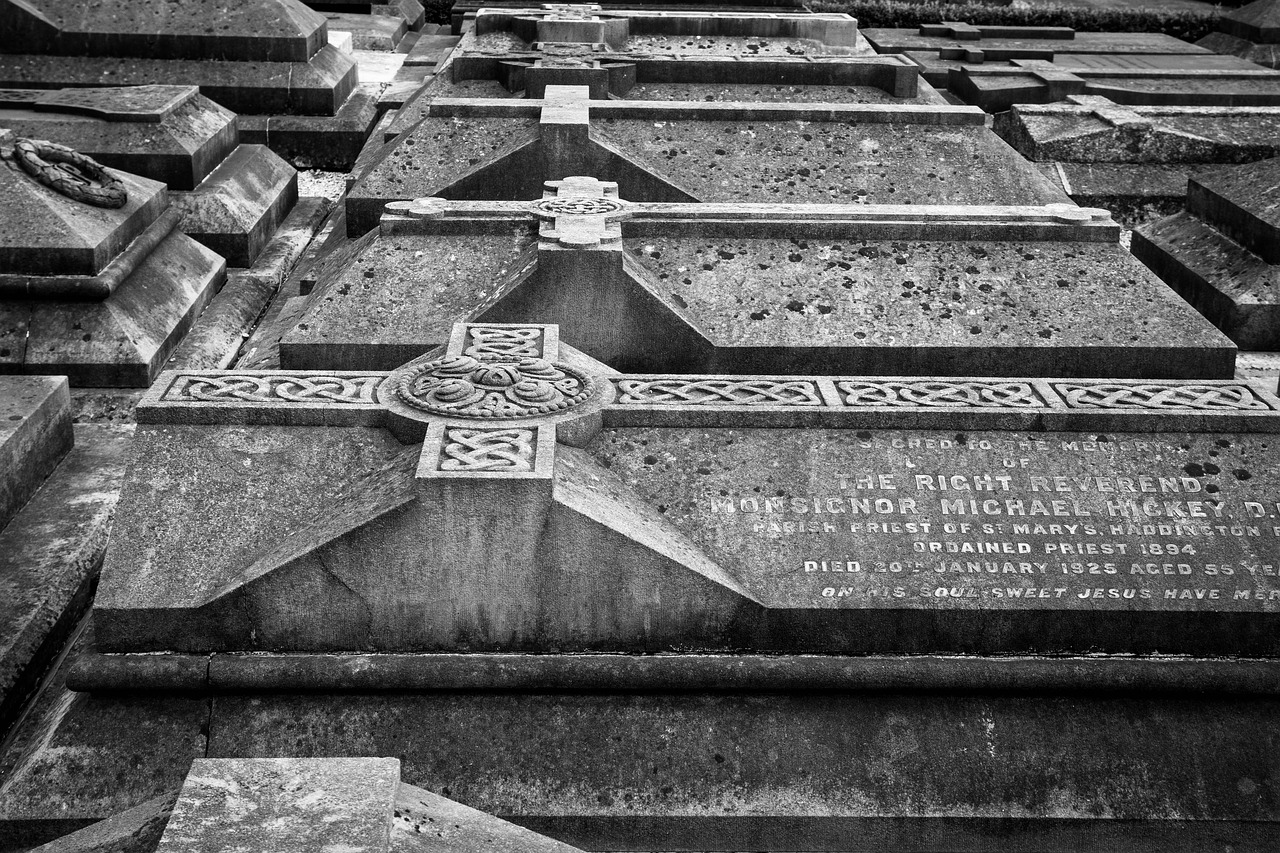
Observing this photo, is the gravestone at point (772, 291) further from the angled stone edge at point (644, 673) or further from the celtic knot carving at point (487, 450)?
the angled stone edge at point (644, 673)

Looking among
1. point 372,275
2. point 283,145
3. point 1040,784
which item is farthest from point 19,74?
point 1040,784

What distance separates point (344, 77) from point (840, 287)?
6.92 metres

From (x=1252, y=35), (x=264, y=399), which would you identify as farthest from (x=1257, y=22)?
(x=264, y=399)

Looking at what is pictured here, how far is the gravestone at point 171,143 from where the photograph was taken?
8.17 meters

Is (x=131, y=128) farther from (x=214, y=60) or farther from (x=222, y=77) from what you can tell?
(x=214, y=60)

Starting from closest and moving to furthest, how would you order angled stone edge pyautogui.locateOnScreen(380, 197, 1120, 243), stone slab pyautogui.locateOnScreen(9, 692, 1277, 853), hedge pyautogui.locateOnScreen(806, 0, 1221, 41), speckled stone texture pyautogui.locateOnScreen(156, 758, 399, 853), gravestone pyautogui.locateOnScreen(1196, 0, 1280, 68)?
speckled stone texture pyautogui.locateOnScreen(156, 758, 399, 853) < stone slab pyautogui.locateOnScreen(9, 692, 1277, 853) < angled stone edge pyautogui.locateOnScreen(380, 197, 1120, 243) < gravestone pyautogui.locateOnScreen(1196, 0, 1280, 68) < hedge pyautogui.locateOnScreen(806, 0, 1221, 41)

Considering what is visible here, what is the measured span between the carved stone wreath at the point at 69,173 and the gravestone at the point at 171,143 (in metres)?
1.21

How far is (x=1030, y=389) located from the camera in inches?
179

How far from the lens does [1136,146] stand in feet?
32.9

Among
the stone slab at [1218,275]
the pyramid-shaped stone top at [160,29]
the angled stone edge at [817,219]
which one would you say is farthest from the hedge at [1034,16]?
the angled stone edge at [817,219]

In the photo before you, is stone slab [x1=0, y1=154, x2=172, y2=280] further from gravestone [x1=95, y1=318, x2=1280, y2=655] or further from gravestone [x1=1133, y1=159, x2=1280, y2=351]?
gravestone [x1=1133, y1=159, x2=1280, y2=351]

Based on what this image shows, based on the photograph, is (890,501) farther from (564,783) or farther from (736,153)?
(736,153)

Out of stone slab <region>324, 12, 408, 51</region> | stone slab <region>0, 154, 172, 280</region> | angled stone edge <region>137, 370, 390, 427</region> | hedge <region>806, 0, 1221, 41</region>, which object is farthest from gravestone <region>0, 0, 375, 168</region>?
hedge <region>806, 0, 1221, 41</region>

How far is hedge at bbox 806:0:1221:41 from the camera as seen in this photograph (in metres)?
16.3
